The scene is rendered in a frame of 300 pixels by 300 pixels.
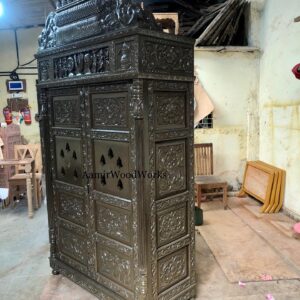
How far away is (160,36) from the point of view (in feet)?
5.98

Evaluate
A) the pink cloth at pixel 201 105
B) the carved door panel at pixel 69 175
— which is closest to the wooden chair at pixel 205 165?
the pink cloth at pixel 201 105

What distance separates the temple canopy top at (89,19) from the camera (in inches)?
69.5

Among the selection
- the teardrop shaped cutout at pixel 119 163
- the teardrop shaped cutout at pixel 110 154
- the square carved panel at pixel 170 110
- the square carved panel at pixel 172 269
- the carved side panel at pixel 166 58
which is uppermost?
the carved side panel at pixel 166 58

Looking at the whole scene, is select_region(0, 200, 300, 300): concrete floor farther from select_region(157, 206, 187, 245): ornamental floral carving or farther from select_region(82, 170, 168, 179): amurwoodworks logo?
select_region(82, 170, 168, 179): amurwoodworks logo

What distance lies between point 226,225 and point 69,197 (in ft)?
6.73

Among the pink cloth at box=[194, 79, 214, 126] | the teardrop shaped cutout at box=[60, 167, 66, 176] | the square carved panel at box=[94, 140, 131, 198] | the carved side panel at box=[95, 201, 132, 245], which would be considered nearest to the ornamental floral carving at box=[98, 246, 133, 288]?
the carved side panel at box=[95, 201, 132, 245]

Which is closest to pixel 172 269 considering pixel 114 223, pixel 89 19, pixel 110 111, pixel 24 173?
pixel 114 223

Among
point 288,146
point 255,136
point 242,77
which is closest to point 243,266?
point 288,146

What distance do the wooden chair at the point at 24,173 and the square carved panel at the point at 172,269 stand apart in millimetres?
2875

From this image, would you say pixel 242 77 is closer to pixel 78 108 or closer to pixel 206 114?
pixel 206 114

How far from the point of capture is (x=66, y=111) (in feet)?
7.70

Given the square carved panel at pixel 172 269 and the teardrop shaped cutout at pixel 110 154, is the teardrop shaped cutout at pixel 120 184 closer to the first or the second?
the teardrop shaped cutout at pixel 110 154

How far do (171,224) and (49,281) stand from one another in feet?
4.07

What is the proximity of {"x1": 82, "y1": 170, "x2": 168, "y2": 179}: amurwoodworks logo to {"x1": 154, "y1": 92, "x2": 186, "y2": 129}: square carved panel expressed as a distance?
301mm
